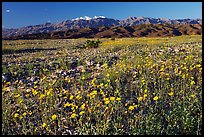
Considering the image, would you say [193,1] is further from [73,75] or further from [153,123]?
[73,75]

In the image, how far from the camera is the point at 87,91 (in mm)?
7715

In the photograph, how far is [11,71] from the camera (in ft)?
35.0

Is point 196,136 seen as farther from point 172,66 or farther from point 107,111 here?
point 172,66

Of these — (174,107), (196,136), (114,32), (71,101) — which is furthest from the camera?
(114,32)

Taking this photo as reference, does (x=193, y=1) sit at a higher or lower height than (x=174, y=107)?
higher

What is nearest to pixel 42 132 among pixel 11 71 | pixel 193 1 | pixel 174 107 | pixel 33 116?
pixel 33 116

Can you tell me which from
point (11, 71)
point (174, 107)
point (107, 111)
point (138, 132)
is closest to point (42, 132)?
point (107, 111)

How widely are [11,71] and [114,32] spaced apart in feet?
257

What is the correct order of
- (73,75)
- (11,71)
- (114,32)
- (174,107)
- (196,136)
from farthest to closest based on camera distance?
(114,32) < (11,71) < (73,75) < (174,107) < (196,136)

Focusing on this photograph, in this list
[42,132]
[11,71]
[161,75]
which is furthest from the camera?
[11,71]

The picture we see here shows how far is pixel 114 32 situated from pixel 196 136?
8383 centimetres

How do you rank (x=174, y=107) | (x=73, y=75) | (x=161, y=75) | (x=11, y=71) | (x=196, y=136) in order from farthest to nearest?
(x=11, y=71) < (x=73, y=75) < (x=161, y=75) < (x=174, y=107) < (x=196, y=136)

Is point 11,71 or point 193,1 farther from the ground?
point 193,1

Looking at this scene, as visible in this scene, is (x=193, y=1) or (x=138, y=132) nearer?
(x=138, y=132)
